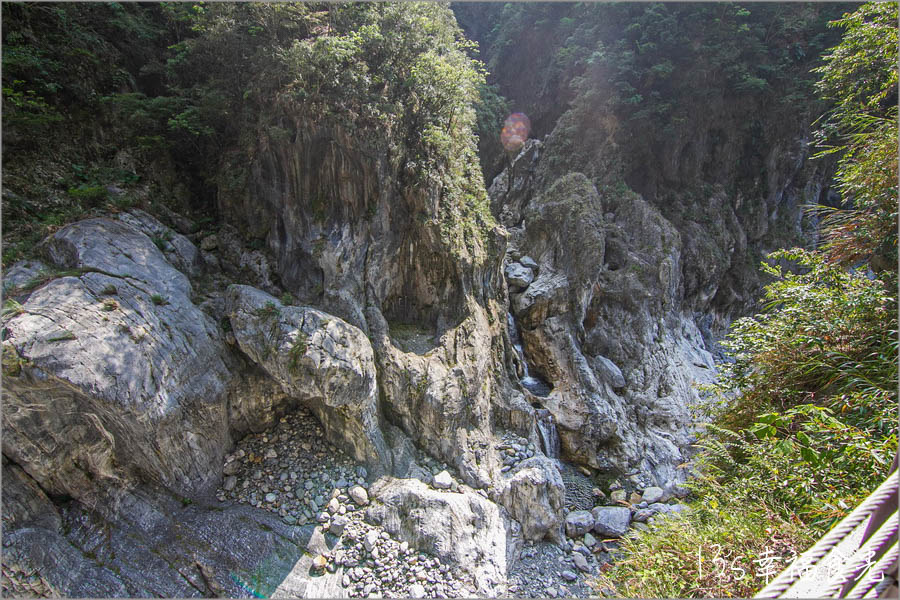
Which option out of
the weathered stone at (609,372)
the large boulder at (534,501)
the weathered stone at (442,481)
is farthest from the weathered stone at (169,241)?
the weathered stone at (609,372)

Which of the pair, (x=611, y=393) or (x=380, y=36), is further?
(x=611, y=393)

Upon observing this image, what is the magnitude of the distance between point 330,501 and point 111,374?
4.61 m

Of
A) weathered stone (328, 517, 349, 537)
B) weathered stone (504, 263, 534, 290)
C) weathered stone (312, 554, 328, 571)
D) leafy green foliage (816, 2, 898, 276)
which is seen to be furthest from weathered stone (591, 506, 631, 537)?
leafy green foliage (816, 2, 898, 276)

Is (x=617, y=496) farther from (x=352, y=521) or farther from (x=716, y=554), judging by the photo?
(x=716, y=554)

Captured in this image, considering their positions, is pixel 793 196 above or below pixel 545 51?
below

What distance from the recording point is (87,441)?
6258mm

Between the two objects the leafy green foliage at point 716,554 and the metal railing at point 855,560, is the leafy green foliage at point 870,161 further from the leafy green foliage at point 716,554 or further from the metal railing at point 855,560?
the metal railing at point 855,560

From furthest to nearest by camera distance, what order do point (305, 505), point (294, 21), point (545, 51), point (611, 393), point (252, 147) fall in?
point (545, 51), point (611, 393), point (252, 147), point (294, 21), point (305, 505)

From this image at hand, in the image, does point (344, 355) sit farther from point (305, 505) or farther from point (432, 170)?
point (432, 170)

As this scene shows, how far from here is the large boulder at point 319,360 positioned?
25.0ft

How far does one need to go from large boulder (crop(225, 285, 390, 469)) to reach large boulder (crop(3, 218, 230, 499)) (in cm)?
82

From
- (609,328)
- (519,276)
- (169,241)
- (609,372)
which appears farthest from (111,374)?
(609,328)

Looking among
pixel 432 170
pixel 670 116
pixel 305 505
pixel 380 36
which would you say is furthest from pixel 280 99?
pixel 670 116

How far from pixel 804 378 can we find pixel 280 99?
1150 cm
